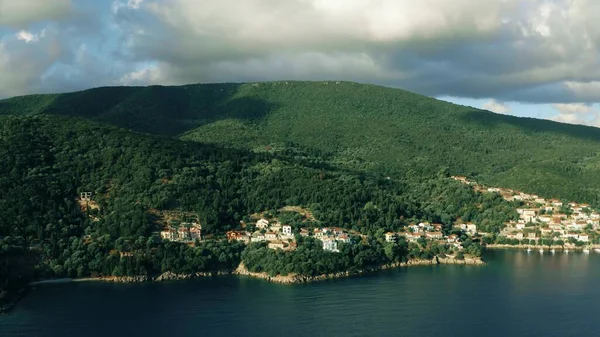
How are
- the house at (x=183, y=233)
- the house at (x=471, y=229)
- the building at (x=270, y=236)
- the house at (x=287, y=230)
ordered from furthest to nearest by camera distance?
1. the house at (x=471, y=229)
2. the house at (x=287, y=230)
3. the building at (x=270, y=236)
4. the house at (x=183, y=233)

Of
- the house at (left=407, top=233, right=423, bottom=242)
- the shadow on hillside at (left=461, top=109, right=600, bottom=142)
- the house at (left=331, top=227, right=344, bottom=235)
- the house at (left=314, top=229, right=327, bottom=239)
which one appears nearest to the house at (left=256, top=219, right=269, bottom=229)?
the house at (left=314, top=229, right=327, bottom=239)

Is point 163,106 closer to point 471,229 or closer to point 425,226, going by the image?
point 471,229

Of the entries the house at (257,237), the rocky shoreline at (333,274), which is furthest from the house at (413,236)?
the house at (257,237)

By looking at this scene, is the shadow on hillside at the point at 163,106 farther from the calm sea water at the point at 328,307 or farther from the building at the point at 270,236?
the calm sea water at the point at 328,307

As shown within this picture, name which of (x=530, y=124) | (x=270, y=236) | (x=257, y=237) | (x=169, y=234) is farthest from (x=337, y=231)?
(x=530, y=124)

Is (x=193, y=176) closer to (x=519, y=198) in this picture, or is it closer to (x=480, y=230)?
(x=480, y=230)

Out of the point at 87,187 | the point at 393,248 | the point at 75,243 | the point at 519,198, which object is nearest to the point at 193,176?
the point at 87,187

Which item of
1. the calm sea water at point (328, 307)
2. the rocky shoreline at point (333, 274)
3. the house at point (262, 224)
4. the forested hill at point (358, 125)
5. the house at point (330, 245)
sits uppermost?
the forested hill at point (358, 125)

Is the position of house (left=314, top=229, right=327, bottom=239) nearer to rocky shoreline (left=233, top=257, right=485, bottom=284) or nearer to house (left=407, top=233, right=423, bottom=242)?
rocky shoreline (left=233, top=257, right=485, bottom=284)
